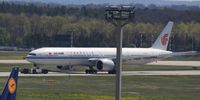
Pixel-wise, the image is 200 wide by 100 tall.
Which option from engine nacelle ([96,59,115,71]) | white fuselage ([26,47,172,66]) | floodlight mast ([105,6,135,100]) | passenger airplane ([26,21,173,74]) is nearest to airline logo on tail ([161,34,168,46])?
white fuselage ([26,47,172,66])

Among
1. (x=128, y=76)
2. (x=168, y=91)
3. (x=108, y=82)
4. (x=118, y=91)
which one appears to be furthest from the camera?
(x=128, y=76)

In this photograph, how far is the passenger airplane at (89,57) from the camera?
117062mm

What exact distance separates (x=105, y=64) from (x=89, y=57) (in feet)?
12.5

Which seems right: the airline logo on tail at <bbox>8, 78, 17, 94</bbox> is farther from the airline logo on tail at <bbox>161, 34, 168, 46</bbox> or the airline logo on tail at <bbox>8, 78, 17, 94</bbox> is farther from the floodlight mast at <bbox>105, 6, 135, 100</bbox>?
the airline logo on tail at <bbox>161, 34, 168, 46</bbox>

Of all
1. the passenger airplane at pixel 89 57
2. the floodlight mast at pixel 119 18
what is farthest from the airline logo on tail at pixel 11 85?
the passenger airplane at pixel 89 57

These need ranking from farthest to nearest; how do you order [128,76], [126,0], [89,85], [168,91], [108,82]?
[128,76]
[108,82]
[89,85]
[168,91]
[126,0]

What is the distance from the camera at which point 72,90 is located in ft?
272

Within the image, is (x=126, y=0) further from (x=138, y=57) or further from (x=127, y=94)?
(x=138, y=57)

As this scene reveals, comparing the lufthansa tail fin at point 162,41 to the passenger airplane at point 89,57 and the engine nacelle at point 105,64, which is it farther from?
the engine nacelle at point 105,64

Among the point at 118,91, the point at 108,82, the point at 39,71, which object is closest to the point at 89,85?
the point at 108,82

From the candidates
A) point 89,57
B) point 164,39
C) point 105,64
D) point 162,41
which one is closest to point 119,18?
point 105,64

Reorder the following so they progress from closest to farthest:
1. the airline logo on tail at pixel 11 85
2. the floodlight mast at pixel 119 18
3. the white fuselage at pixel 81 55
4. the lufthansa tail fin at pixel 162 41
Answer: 1. the airline logo on tail at pixel 11 85
2. the floodlight mast at pixel 119 18
3. the white fuselage at pixel 81 55
4. the lufthansa tail fin at pixel 162 41

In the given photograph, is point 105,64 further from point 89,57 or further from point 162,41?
point 162,41

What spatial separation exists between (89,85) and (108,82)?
6.35 m
